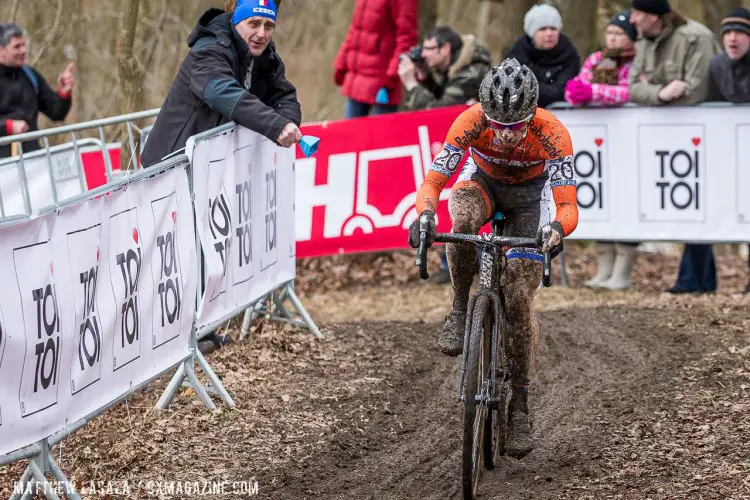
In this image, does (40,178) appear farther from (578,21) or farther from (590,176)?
(578,21)

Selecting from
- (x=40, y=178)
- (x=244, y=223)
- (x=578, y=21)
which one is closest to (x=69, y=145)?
(x=40, y=178)

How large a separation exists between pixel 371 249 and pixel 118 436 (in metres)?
5.64

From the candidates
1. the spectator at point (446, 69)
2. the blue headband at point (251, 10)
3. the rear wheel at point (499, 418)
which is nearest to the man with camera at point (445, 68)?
the spectator at point (446, 69)

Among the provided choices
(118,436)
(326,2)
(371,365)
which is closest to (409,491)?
(118,436)

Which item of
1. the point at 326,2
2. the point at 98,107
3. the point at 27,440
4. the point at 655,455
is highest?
the point at 326,2

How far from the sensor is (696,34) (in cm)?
1188

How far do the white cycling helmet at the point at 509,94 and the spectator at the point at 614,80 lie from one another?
561cm

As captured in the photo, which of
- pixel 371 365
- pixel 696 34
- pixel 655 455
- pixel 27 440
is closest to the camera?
pixel 27 440

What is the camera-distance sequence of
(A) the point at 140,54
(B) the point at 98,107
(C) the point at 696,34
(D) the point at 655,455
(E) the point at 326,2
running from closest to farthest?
(D) the point at 655,455 → (C) the point at 696,34 → (A) the point at 140,54 → (B) the point at 98,107 → (E) the point at 326,2

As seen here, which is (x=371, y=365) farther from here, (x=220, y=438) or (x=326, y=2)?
(x=326, y=2)

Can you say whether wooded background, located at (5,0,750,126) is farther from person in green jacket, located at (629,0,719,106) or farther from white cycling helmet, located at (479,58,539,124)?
white cycling helmet, located at (479,58,539,124)

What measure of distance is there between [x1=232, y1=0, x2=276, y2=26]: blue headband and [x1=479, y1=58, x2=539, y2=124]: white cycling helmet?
263cm

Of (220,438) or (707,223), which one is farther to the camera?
(707,223)

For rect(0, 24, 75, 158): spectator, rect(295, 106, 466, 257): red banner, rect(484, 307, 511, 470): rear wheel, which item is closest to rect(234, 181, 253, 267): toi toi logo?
rect(484, 307, 511, 470): rear wheel
